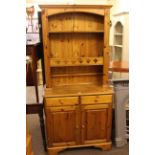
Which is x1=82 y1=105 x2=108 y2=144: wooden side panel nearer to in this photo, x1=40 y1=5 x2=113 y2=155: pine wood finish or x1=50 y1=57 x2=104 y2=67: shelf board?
x1=40 y1=5 x2=113 y2=155: pine wood finish

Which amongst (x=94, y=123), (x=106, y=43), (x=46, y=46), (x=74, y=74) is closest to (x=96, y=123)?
(x=94, y=123)

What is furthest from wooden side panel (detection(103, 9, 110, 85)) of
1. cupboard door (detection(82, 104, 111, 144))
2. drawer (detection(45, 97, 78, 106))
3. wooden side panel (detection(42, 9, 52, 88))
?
wooden side panel (detection(42, 9, 52, 88))

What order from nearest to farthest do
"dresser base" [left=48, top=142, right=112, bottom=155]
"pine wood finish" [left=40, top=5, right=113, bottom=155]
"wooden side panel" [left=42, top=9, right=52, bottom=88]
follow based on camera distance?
"wooden side panel" [left=42, top=9, right=52, bottom=88] → "pine wood finish" [left=40, top=5, right=113, bottom=155] → "dresser base" [left=48, top=142, right=112, bottom=155]

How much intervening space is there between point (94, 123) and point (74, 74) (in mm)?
657

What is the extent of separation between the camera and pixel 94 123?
98.0 inches

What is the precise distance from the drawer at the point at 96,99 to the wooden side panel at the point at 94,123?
61 millimetres

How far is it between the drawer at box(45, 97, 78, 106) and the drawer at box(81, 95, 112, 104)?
95 millimetres

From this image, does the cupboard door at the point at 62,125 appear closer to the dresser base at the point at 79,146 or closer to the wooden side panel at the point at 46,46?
the dresser base at the point at 79,146

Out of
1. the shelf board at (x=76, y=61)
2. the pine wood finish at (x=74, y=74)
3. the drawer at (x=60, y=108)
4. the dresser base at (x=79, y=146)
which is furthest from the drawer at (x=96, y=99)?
the dresser base at (x=79, y=146)

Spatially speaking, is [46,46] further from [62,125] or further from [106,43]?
[62,125]

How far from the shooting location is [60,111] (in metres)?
2.40

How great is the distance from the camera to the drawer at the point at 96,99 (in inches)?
94.7

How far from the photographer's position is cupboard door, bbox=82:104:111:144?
2447 mm
